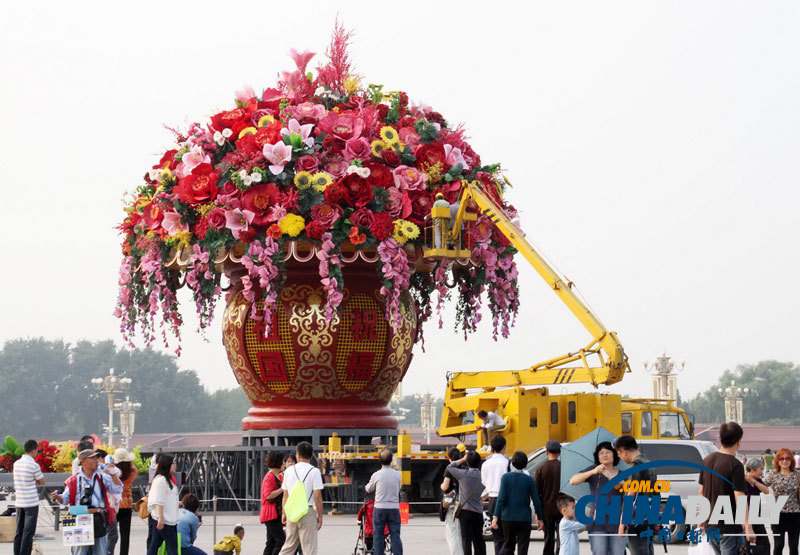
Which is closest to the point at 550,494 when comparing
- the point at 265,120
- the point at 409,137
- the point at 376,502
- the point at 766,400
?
the point at 376,502

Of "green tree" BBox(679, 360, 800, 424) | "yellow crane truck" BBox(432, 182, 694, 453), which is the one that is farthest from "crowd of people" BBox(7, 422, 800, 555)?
"green tree" BBox(679, 360, 800, 424)

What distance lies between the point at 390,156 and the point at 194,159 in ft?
13.9

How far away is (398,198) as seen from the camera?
91.6ft

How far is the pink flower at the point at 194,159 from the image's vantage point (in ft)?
91.7

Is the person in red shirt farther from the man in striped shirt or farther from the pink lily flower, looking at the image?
the pink lily flower

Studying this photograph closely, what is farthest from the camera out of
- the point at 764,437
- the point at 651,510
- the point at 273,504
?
the point at 764,437

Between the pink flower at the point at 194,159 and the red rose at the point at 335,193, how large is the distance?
9.06 ft

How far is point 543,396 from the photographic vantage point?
26.7 m

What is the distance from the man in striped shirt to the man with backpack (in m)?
3.81

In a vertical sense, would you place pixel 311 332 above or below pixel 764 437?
above

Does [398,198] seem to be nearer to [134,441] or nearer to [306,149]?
[306,149]

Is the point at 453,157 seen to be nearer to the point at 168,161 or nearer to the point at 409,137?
the point at 409,137

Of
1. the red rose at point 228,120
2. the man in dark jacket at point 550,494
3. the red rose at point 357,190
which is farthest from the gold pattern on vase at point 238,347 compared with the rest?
the man in dark jacket at point 550,494

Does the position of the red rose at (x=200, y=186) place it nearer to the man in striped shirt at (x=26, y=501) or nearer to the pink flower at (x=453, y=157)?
the pink flower at (x=453, y=157)
